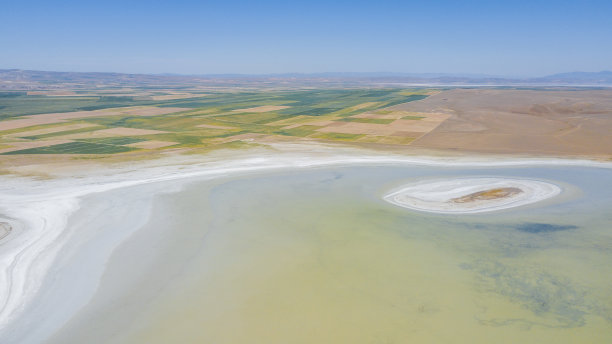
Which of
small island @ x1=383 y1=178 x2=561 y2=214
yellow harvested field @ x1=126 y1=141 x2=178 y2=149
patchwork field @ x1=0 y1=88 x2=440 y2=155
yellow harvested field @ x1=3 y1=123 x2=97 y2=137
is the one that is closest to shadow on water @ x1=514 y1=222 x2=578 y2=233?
small island @ x1=383 y1=178 x2=561 y2=214

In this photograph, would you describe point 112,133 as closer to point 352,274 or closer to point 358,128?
point 358,128

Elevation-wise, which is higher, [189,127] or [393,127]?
[393,127]

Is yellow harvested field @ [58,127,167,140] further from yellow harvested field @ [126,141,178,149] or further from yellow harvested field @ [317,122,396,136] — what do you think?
yellow harvested field @ [317,122,396,136]

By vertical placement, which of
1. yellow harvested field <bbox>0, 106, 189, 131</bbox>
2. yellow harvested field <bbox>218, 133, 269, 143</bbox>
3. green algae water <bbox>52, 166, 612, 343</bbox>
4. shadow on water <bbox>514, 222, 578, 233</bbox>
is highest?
yellow harvested field <bbox>0, 106, 189, 131</bbox>

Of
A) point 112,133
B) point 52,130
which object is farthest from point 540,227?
point 52,130

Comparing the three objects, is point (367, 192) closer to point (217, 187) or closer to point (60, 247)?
point (217, 187)

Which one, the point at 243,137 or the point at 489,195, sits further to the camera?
the point at 243,137

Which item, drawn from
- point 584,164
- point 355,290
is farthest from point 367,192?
point 584,164
